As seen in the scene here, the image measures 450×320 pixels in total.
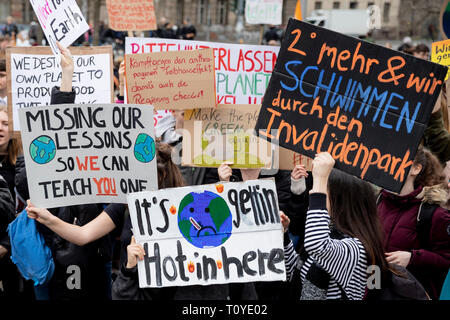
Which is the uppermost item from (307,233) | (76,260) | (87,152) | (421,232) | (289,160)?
(87,152)

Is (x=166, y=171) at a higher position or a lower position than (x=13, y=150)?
higher

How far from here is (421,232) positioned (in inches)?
134

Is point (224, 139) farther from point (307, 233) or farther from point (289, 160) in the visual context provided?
point (307, 233)

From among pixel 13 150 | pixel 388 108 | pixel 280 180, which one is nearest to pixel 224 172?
pixel 280 180

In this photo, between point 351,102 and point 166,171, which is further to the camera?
point 166,171

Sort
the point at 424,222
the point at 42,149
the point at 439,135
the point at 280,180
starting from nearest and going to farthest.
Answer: the point at 42,149
the point at 424,222
the point at 280,180
the point at 439,135

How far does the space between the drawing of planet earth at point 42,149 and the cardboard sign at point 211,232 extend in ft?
2.18

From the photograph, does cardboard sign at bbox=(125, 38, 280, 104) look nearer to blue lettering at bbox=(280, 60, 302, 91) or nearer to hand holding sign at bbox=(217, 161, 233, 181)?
hand holding sign at bbox=(217, 161, 233, 181)

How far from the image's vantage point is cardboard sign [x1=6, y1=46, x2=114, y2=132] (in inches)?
197

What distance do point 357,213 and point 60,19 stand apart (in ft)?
10.3

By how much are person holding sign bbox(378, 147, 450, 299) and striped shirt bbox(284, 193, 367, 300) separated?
1.75 feet

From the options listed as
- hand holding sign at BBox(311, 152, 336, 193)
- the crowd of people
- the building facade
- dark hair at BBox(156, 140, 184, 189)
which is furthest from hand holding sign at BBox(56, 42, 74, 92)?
the building facade
